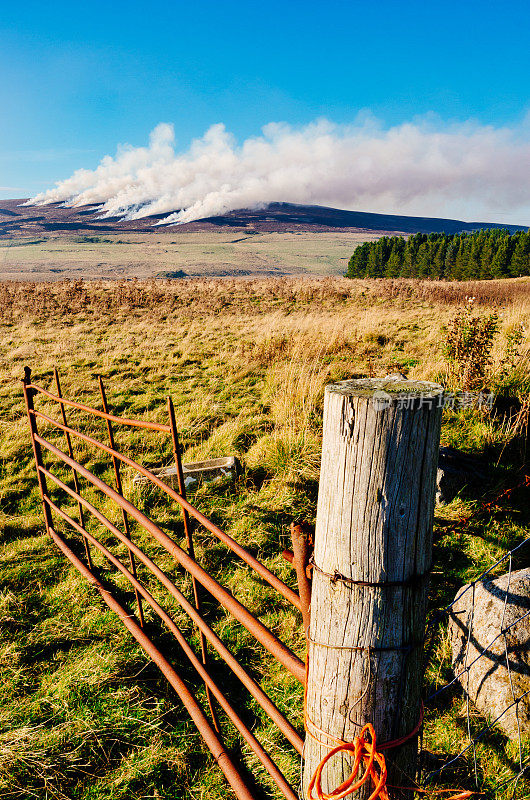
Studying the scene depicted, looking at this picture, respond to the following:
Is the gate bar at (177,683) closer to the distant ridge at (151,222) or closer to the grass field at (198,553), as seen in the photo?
the grass field at (198,553)

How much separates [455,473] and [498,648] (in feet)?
7.46

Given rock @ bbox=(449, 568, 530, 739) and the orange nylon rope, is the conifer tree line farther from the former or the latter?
the orange nylon rope

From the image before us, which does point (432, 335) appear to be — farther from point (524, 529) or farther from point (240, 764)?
point (240, 764)

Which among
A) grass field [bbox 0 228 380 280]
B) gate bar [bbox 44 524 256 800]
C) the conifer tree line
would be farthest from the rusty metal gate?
the conifer tree line

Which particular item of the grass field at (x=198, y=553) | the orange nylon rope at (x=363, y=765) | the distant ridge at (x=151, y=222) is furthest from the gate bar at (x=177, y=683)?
the distant ridge at (x=151, y=222)

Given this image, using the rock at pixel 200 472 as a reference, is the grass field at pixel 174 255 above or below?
above

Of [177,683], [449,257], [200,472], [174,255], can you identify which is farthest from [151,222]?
[177,683]

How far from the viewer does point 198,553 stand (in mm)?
3754

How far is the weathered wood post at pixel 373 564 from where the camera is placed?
0.89 metres

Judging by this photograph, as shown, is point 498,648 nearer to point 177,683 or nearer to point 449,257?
point 177,683

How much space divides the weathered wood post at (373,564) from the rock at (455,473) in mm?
3505

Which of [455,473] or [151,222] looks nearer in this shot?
[455,473]

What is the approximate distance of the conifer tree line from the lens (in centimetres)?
5109

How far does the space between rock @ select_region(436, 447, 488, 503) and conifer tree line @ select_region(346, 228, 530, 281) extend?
52.0 metres
